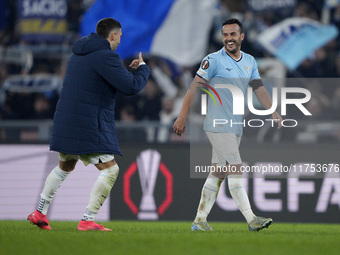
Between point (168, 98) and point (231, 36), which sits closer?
point (231, 36)

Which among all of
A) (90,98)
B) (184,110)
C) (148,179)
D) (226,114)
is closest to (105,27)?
(90,98)

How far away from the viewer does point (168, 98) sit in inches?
538

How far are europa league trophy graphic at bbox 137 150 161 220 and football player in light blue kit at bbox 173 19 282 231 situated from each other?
2953mm

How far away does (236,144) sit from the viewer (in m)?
7.70

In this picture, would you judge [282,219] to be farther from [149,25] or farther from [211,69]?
[149,25]

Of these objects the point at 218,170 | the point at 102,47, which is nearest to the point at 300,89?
the point at 218,170

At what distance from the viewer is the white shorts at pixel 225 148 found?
7602mm

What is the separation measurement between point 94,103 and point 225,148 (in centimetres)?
143

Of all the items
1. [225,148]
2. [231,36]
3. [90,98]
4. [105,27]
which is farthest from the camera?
[231,36]

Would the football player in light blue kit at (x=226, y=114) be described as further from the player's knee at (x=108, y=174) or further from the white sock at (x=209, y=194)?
the player's knee at (x=108, y=174)

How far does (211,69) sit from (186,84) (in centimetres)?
634

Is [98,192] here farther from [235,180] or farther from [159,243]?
[235,180]

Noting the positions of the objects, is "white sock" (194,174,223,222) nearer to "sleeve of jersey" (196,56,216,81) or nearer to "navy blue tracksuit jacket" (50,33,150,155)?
"sleeve of jersey" (196,56,216,81)

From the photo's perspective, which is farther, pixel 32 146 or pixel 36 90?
pixel 36 90
